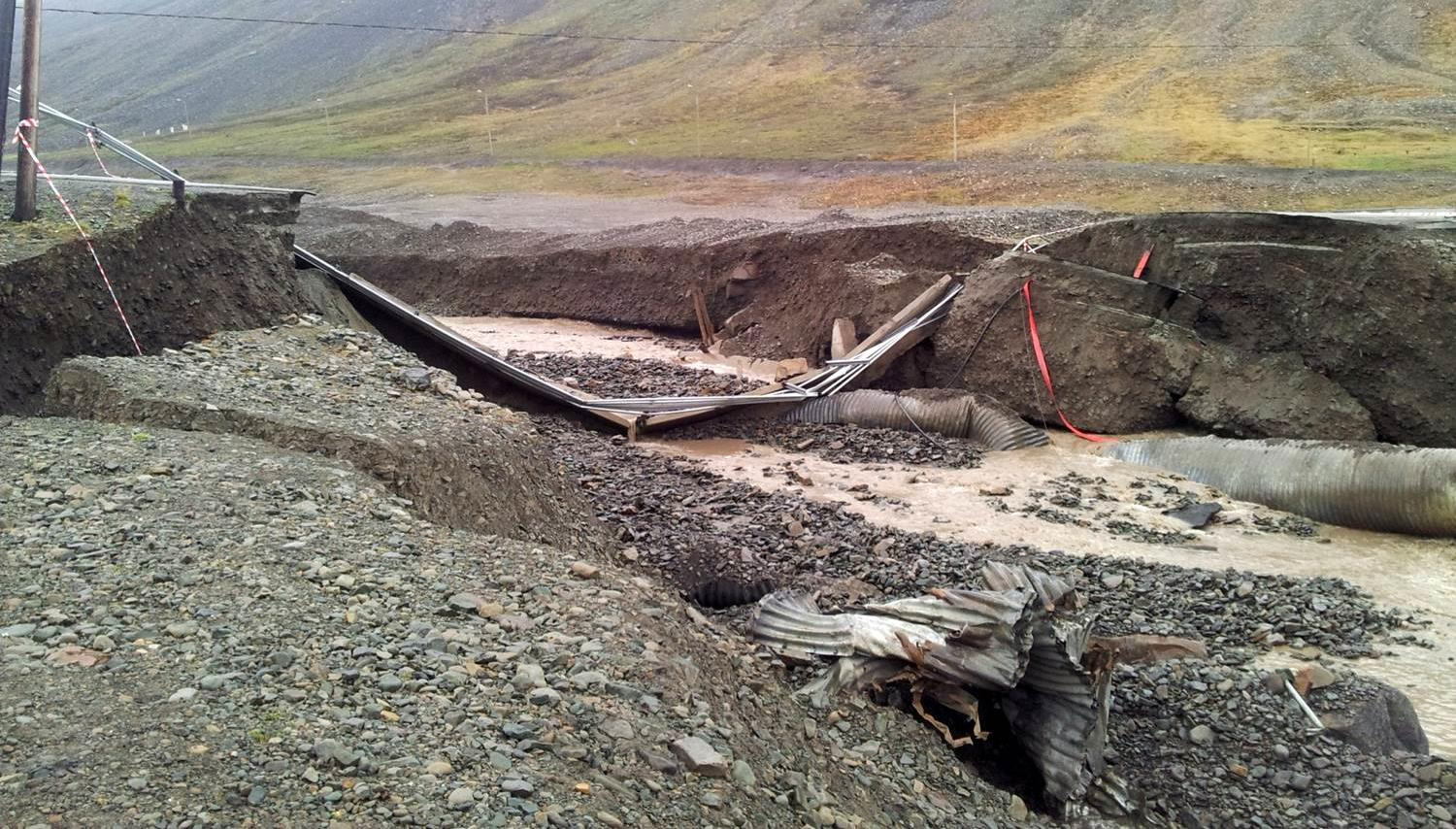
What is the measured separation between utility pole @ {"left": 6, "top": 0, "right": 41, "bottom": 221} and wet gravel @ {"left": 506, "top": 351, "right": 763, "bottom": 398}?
6.21 m

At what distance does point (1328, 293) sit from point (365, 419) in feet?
31.6

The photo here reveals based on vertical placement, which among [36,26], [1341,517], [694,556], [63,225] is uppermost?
[36,26]

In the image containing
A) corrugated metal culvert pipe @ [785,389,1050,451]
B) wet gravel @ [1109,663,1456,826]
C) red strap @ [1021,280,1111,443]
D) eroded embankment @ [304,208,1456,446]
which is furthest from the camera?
red strap @ [1021,280,1111,443]

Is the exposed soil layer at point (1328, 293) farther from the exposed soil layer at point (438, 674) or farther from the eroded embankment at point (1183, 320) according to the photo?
the exposed soil layer at point (438, 674)

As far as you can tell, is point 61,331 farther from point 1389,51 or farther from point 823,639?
point 1389,51

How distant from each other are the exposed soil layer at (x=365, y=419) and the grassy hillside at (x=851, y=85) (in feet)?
66.0

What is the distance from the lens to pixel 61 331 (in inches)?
316

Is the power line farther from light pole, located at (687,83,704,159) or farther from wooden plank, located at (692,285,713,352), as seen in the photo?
wooden plank, located at (692,285,713,352)

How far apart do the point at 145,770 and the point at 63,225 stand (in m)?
6.90

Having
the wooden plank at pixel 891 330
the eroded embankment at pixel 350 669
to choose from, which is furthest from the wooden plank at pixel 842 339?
the eroded embankment at pixel 350 669

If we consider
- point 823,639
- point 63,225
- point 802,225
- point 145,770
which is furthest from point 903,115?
point 145,770

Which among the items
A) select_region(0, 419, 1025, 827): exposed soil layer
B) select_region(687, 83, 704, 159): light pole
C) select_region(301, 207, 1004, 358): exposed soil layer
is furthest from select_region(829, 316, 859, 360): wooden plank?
select_region(687, 83, 704, 159): light pole

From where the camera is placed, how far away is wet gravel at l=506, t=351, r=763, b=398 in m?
13.7

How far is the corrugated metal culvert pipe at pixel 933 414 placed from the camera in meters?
12.2
